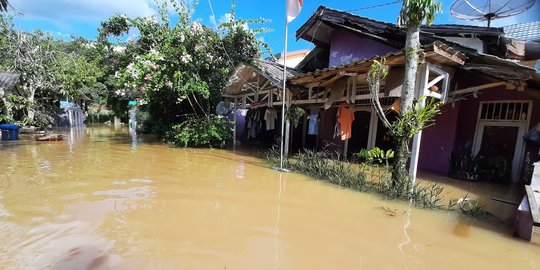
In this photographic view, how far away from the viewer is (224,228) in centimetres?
424

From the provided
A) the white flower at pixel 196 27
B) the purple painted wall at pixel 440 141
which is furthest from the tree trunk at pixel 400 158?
the white flower at pixel 196 27

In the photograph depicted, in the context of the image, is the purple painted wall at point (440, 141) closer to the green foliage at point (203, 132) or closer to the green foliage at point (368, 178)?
the green foliage at point (368, 178)

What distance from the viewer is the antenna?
9.18 m

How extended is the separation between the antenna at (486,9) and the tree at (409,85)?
5.73m

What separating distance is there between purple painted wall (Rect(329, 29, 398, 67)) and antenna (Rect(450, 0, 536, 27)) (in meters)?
2.68

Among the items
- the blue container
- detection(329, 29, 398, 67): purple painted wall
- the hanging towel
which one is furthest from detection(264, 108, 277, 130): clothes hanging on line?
the blue container

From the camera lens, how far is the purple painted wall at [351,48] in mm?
10375

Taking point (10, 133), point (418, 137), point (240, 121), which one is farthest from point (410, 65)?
point (10, 133)

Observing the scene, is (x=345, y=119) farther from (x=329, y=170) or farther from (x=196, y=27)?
(x=196, y=27)

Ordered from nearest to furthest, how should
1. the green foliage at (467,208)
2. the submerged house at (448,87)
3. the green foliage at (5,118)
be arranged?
the green foliage at (467,208) < the submerged house at (448,87) < the green foliage at (5,118)

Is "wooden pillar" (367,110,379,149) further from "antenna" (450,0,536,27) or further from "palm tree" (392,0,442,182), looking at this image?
"palm tree" (392,0,442,182)

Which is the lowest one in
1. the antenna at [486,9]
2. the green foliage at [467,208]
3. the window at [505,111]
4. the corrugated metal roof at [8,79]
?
the green foliage at [467,208]

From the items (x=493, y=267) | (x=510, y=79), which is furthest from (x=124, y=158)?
(x=510, y=79)

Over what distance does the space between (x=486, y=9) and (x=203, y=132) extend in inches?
444
